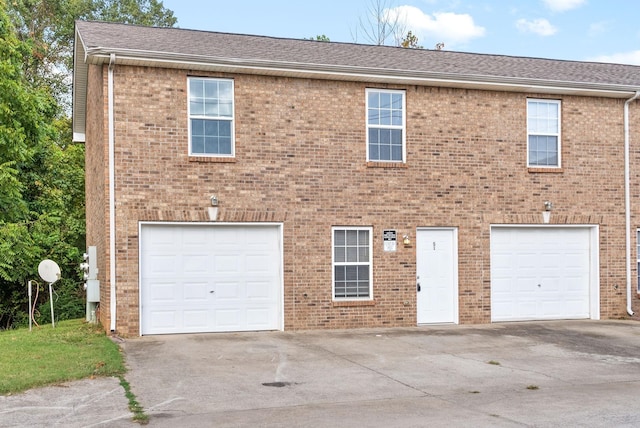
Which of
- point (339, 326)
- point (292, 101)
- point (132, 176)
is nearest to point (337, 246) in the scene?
point (339, 326)

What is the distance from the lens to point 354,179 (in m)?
16.1

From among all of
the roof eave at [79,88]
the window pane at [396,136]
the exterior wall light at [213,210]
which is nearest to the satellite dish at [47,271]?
the exterior wall light at [213,210]

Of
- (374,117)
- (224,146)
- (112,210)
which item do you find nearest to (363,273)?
(374,117)

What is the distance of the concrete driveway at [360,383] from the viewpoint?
8234mm

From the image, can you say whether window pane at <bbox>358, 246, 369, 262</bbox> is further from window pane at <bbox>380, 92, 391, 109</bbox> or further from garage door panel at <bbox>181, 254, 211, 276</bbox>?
garage door panel at <bbox>181, 254, 211, 276</bbox>

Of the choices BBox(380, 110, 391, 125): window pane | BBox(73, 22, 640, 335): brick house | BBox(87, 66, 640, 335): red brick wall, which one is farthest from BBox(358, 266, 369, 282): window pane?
BBox(380, 110, 391, 125): window pane

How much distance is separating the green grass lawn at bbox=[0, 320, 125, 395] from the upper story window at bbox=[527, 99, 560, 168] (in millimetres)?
10589

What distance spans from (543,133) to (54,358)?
12.1m

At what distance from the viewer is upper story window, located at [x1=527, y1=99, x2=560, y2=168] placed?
1750cm

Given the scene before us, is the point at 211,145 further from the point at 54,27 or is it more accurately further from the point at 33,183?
the point at 54,27

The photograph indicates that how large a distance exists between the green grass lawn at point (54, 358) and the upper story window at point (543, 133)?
10589mm

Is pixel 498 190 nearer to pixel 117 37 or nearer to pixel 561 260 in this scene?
pixel 561 260

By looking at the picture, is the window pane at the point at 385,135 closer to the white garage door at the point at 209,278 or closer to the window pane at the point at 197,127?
the white garage door at the point at 209,278

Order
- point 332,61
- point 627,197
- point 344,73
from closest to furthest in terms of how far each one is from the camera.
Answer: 1. point 344,73
2. point 332,61
3. point 627,197
